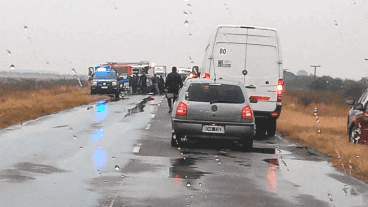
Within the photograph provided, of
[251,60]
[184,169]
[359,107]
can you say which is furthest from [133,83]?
[184,169]

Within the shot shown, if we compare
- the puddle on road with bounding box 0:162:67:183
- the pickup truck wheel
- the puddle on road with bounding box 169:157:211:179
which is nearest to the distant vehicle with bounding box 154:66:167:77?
the pickup truck wheel

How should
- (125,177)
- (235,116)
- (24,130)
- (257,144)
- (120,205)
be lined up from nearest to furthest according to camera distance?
(120,205)
(125,177)
(235,116)
(257,144)
(24,130)

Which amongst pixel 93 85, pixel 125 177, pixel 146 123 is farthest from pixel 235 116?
pixel 93 85

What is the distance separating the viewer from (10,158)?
1109cm

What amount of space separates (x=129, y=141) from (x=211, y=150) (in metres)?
2.30

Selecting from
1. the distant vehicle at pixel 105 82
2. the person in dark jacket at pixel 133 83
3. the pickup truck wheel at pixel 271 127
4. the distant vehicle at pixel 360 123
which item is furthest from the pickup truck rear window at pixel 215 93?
the person in dark jacket at pixel 133 83

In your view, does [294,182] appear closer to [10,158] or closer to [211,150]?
[211,150]

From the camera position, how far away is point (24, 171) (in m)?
9.59

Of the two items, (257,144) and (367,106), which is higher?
(367,106)

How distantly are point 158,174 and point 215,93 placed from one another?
4193 millimetres

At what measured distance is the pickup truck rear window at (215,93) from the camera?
1328 centimetres

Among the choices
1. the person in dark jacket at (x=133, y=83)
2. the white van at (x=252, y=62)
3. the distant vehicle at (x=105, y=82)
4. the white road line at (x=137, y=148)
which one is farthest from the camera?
the person in dark jacket at (x=133, y=83)

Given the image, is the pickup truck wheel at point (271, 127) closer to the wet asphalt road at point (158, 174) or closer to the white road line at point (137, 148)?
the wet asphalt road at point (158, 174)

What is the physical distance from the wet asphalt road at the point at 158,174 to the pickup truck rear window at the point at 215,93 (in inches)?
44.2
